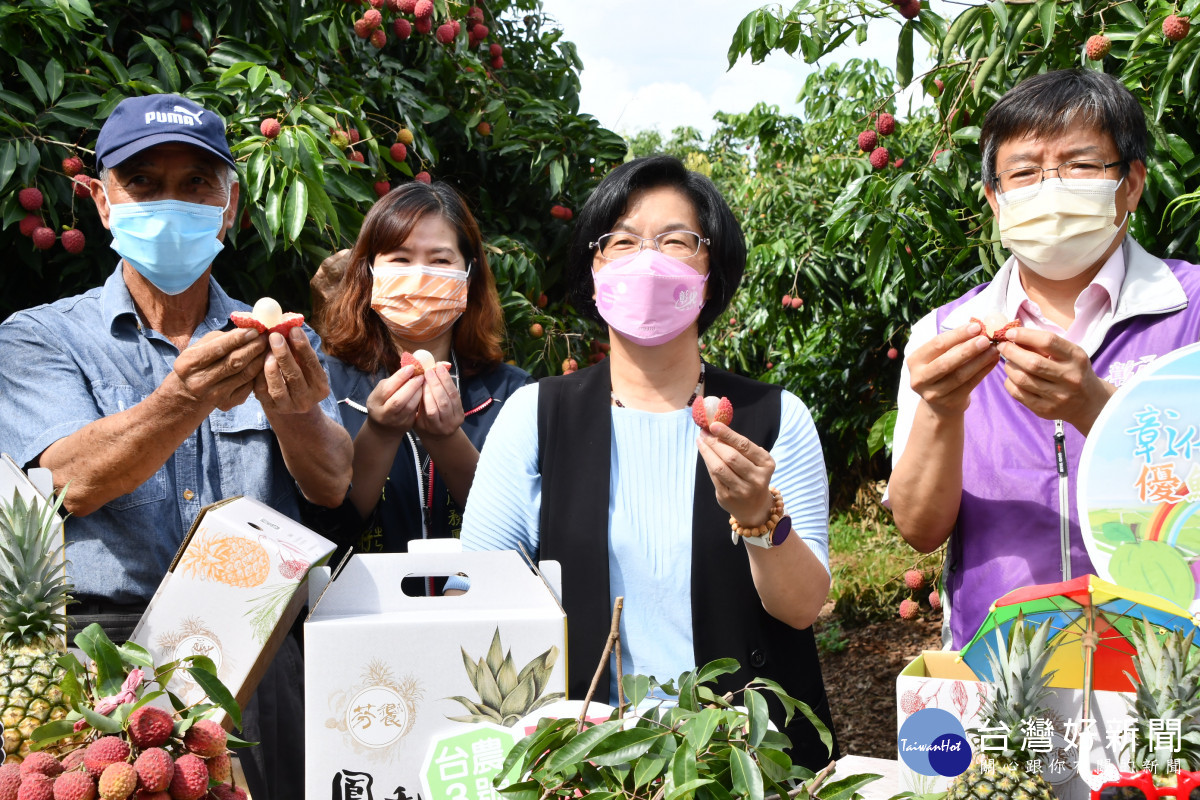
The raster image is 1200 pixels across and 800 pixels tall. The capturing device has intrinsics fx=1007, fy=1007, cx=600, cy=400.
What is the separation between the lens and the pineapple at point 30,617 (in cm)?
140

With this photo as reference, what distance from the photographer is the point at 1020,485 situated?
2006 mm

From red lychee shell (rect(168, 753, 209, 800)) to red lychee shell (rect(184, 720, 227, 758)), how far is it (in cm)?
4

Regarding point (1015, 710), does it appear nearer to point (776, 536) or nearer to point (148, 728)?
point (776, 536)

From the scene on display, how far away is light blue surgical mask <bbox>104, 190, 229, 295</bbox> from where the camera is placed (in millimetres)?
2234

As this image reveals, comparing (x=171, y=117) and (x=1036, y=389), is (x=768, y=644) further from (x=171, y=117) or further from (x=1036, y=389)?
(x=171, y=117)

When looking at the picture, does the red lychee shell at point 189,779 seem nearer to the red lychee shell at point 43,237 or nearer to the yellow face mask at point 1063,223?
the yellow face mask at point 1063,223

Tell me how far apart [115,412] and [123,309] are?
0.25 meters

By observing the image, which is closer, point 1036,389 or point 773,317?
point 1036,389

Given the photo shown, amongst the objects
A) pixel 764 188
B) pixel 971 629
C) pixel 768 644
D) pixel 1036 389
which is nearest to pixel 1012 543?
pixel 971 629

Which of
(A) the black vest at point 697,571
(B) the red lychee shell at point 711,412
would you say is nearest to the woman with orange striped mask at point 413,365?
(A) the black vest at point 697,571

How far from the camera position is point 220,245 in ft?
7.66

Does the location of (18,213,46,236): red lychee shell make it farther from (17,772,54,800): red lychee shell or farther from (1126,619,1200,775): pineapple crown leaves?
(1126,619,1200,775): pineapple crown leaves

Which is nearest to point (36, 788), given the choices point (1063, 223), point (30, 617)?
point (30, 617)

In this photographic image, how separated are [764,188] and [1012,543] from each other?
7.10 m
